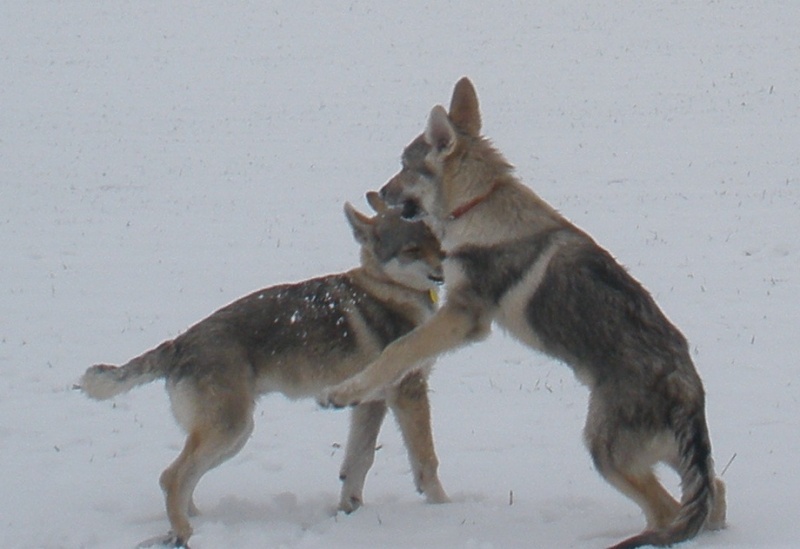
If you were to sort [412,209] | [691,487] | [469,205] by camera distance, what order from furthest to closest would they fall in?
[412,209] < [469,205] < [691,487]

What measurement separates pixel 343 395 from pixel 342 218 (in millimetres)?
11760

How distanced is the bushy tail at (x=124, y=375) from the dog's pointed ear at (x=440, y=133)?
1884mm

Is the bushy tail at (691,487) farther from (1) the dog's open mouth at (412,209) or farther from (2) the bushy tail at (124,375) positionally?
(2) the bushy tail at (124,375)

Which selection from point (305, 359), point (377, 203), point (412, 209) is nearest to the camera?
point (412, 209)

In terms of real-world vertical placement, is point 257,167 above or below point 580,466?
above

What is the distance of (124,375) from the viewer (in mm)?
6348

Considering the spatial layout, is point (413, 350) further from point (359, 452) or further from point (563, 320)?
point (359, 452)

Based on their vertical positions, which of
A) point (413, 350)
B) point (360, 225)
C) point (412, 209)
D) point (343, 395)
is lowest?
point (343, 395)

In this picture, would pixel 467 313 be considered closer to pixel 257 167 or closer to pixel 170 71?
pixel 257 167

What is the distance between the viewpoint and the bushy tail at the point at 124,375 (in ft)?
20.8

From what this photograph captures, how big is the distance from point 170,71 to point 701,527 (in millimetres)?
29134

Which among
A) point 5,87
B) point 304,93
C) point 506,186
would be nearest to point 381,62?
point 304,93

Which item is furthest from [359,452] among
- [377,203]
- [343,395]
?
[377,203]

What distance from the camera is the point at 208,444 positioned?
6.12 m
